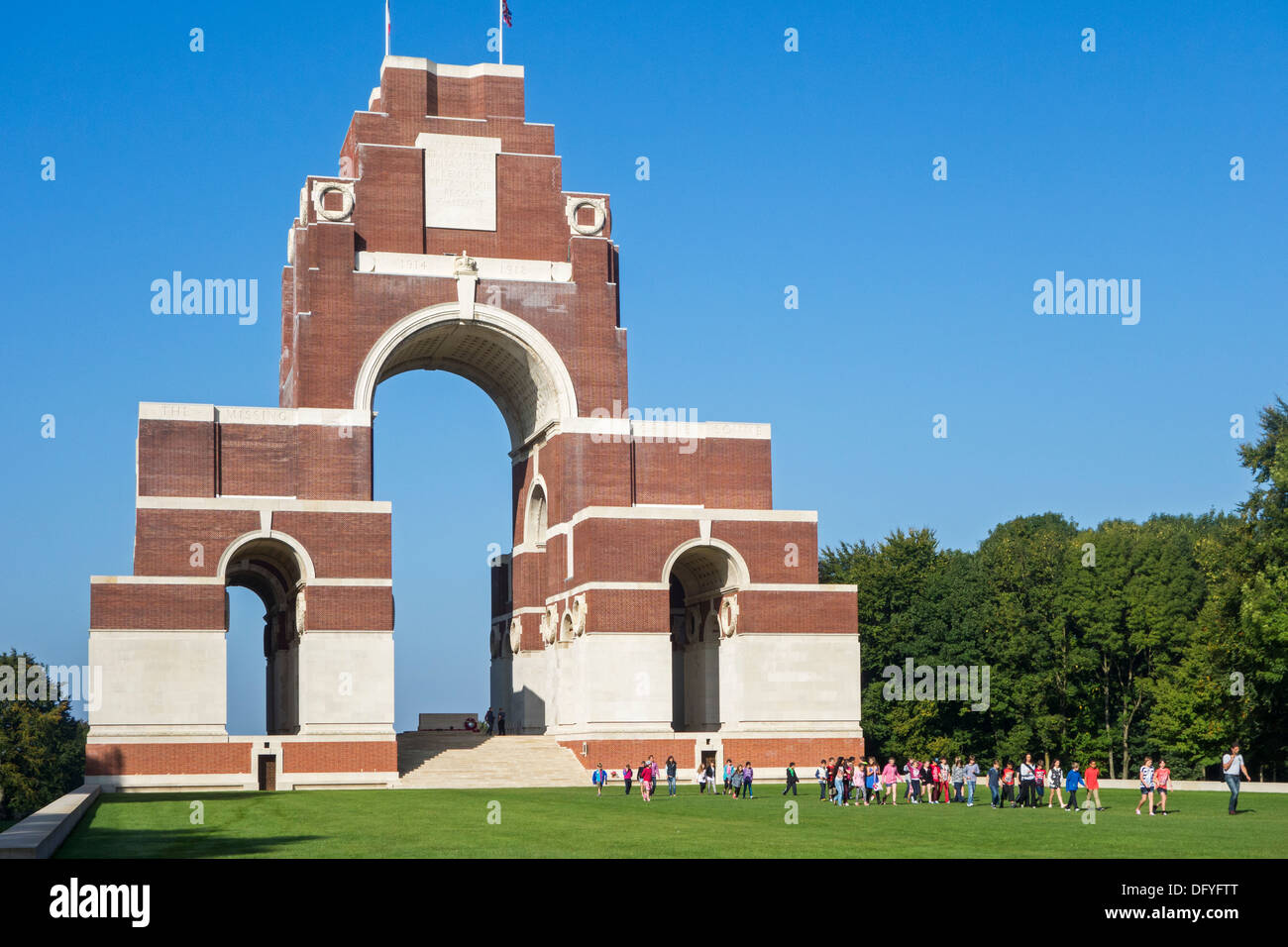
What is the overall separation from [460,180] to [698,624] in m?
19.4

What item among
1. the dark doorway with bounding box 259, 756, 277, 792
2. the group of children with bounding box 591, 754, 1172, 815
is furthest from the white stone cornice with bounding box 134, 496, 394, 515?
the group of children with bounding box 591, 754, 1172, 815

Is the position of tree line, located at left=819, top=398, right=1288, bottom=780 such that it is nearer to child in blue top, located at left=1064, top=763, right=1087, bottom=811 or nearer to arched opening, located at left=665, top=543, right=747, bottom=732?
arched opening, located at left=665, top=543, right=747, bottom=732

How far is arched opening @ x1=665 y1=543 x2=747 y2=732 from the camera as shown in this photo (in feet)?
200

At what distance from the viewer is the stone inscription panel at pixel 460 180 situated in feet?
208

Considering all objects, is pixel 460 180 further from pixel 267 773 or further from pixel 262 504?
pixel 267 773

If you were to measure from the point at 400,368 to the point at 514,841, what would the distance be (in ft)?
126

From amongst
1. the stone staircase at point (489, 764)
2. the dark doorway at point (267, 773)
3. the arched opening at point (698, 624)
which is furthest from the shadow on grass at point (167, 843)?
the arched opening at point (698, 624)

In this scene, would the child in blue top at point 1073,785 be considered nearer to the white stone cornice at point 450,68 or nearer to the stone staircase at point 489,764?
the stone staircase at point 489,764

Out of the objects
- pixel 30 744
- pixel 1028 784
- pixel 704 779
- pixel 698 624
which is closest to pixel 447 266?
pixel 698 624

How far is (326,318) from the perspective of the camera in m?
60.5

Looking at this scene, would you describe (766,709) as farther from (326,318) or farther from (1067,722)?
(1067,722)

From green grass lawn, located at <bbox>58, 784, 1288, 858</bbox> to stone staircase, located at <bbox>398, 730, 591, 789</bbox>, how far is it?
22.5 feet

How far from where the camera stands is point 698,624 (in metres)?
65.2

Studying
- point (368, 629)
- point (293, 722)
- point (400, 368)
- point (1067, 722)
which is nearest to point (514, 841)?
point (368, 629)
